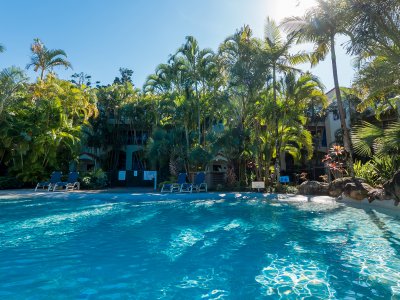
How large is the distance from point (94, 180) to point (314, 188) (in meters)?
14.3

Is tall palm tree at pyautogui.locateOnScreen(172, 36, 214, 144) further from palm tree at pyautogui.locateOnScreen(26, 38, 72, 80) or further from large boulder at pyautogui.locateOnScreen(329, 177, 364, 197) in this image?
palm tree at pyautogui.locateOnScreen(26, 38, 72, 80)

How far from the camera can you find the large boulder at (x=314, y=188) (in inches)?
477

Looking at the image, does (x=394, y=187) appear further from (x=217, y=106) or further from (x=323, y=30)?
(x=217, y=106)

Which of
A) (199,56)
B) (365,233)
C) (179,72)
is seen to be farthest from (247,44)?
(365,233)

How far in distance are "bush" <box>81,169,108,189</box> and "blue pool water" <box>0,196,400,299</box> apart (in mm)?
10438

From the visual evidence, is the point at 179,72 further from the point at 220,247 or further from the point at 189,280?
the point at 189,280

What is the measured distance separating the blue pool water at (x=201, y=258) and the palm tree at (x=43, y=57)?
53.0 ft

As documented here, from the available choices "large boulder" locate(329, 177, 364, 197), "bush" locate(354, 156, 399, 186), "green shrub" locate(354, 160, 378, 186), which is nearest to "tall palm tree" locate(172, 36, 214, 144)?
"large boulder" locate(329, 177, 364, 197)

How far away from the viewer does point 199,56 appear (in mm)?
17500

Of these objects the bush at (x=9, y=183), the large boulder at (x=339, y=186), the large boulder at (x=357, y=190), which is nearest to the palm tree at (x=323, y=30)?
the large boulder at (x=339, y=186)

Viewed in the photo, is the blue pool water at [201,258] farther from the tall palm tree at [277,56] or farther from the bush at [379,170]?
the tall palm tree at [277,56]

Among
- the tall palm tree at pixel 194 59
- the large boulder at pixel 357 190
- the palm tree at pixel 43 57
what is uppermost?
the palm tree at pixel 43 57

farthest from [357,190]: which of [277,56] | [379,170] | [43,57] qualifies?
[43,57]

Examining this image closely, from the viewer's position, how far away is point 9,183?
1666 cm
